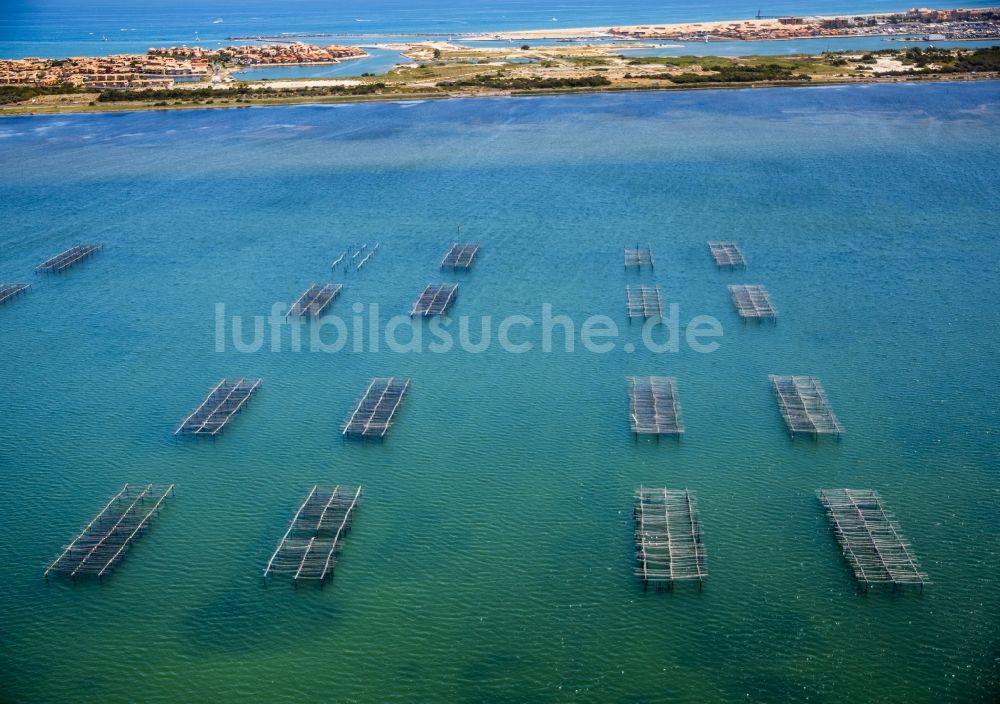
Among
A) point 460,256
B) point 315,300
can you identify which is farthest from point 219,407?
point 460,256

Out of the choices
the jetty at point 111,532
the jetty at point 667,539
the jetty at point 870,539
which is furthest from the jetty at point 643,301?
the jetty at point 111,532

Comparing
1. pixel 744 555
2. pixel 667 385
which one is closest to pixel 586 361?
pixel 667 385

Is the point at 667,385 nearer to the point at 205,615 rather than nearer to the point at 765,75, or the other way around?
the point at 205,615

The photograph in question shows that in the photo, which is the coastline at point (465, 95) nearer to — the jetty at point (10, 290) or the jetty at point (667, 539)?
the jetty at point (10, 290)

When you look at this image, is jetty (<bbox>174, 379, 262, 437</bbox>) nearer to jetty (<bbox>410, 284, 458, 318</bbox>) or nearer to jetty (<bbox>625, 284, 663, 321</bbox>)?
jetty (<bbox>410, 284, 458, 318</bbox>)

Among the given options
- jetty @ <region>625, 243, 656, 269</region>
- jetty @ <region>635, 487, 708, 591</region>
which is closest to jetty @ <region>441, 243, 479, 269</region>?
jetty @ <region>625, 243, 656, 269</region>

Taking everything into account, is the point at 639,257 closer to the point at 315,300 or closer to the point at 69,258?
the point at 315,300
